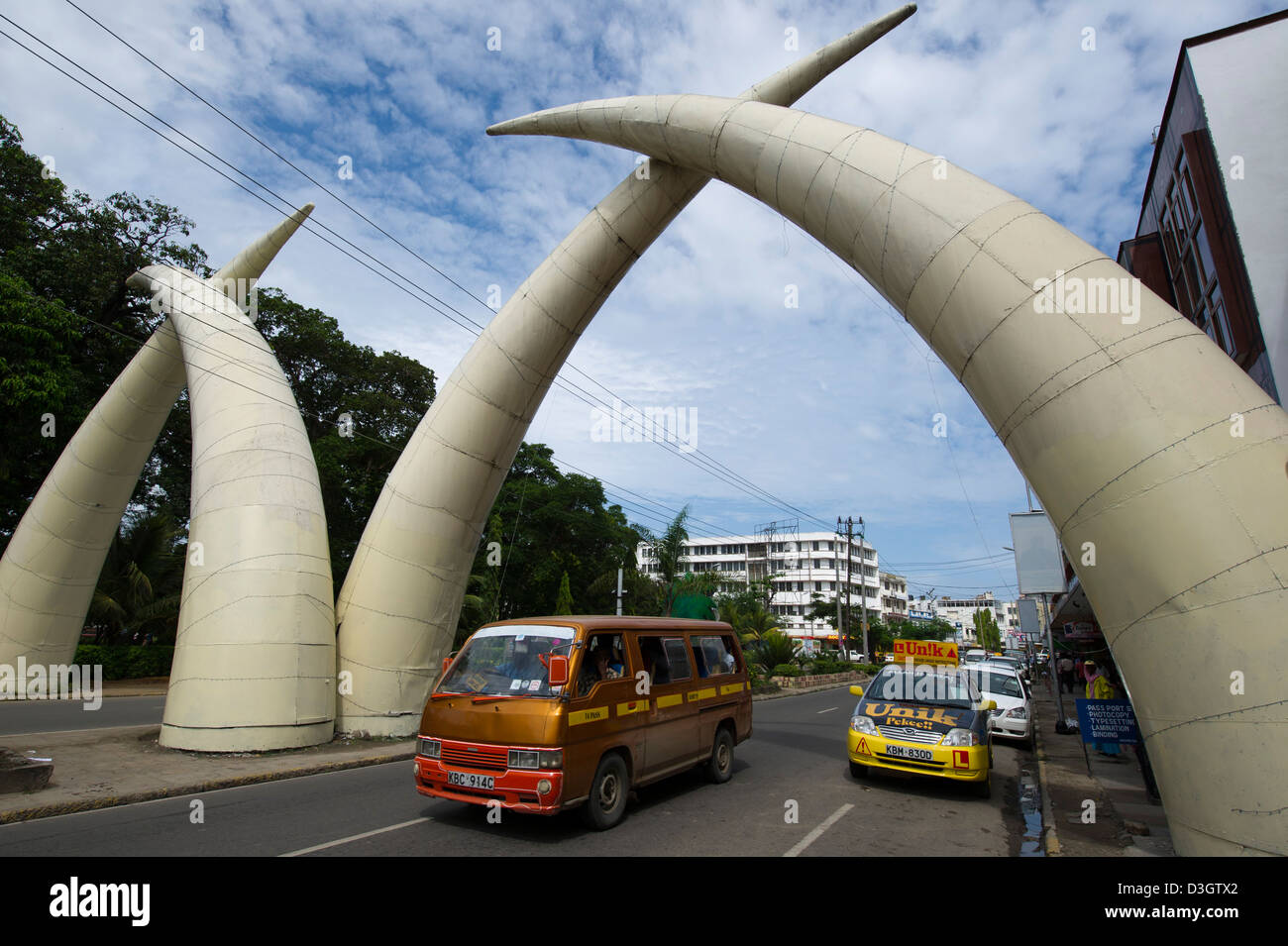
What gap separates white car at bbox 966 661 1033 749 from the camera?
14086 mm

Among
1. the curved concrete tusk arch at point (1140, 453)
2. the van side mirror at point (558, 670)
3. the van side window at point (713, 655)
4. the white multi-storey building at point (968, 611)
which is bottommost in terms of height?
the white multi-storey building at point (968, 611)

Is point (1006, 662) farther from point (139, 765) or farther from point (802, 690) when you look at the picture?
point (139, 765)

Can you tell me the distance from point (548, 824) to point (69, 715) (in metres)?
14.5

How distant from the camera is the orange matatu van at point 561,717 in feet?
20.4

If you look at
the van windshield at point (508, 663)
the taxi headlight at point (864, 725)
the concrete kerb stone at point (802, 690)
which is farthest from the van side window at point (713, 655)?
the concrete kerb stone at point (802, 690)

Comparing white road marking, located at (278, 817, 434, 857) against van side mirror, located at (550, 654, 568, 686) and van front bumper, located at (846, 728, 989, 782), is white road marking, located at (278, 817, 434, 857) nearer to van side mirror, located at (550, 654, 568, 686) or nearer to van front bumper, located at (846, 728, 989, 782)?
van side mirror, located at (550, 654, 568, 686)

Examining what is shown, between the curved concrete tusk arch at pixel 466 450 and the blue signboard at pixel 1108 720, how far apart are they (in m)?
10.9

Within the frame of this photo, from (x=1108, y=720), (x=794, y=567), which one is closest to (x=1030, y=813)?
(x=1108, y=720)

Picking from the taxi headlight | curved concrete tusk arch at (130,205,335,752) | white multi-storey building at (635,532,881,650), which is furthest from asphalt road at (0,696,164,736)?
white multi-storey building at (635,532,881,650)

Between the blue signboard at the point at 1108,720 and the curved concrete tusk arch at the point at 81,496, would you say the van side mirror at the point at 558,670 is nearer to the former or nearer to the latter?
the blue signboard at the point at 1108,720

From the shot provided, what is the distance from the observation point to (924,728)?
8.97 meters

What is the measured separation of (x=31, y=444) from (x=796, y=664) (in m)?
30.4
